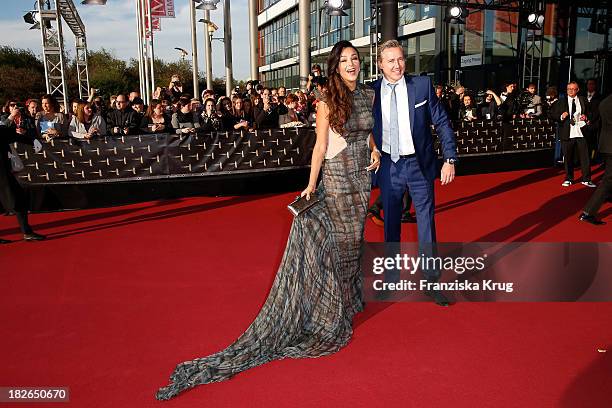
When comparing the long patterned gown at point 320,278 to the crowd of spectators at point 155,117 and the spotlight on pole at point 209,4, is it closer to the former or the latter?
the crowd of spectators at point 155,117

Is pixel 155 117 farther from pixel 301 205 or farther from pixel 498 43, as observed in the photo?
pixel 498 43

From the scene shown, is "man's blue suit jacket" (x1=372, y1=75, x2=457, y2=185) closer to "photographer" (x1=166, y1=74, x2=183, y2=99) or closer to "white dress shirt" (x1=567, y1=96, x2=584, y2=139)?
"white dress shirt" (x1=567, y1=96, x2=584, y2=139)

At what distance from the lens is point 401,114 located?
4316 millimetres

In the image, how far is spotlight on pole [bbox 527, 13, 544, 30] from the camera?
17.2m

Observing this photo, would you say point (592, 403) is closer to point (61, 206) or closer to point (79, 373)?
point (79, 373)

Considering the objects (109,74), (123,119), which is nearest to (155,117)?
(123,119)

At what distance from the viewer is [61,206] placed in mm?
8688

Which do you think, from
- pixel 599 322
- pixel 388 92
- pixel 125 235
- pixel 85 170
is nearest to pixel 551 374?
pixel 599 322

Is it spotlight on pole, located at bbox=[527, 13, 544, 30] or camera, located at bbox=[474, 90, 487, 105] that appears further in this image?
spotlight on pole, located at bbox=[527, 13, 544, 30]

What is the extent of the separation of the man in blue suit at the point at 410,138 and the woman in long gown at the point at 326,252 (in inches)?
14.6
